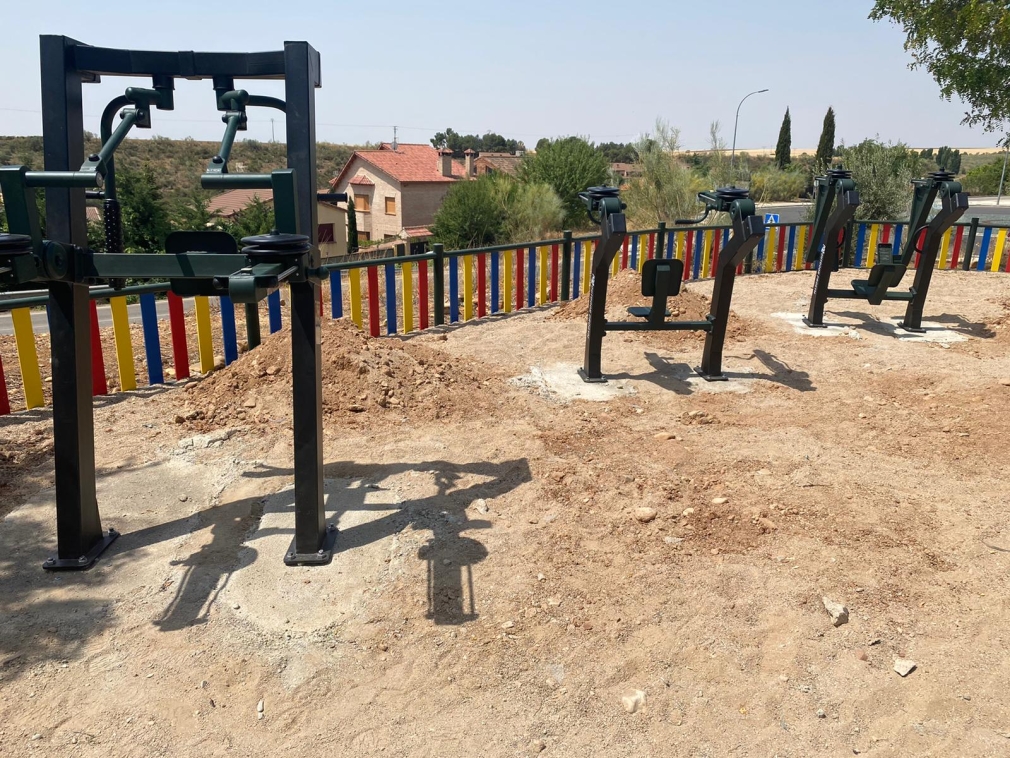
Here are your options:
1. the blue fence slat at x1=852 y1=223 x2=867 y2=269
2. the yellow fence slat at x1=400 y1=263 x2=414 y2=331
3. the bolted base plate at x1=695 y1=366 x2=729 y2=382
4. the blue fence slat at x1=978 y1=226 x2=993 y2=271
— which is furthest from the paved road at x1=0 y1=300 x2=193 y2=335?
the blue fence slat at x1=978 y1=226 x2=993 y2=271

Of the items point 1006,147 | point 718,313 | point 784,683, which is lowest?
point 784,683

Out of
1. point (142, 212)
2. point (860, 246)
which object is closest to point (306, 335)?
point (860, 246)

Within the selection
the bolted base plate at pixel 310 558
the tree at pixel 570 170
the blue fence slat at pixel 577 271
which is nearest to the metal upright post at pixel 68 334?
the bolted base plate at pixel 310 558

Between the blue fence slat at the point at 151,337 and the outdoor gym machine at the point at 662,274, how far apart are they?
3679 millimetres

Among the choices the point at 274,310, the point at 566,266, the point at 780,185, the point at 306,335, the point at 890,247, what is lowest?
the point at 274,310

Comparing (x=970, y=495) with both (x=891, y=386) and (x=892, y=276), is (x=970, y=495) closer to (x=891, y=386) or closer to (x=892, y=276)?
(x=891, y=386)

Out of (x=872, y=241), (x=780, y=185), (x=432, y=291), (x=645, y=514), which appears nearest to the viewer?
(x=645, y=514)

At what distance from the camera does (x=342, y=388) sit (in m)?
5.79

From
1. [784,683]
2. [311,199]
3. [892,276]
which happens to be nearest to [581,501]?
[784,683]

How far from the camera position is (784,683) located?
2936mm

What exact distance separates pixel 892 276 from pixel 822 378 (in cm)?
264

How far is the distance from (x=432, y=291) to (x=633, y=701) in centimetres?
810

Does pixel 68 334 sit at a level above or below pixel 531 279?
above

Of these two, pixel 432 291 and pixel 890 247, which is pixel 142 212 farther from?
pixel 890 247
